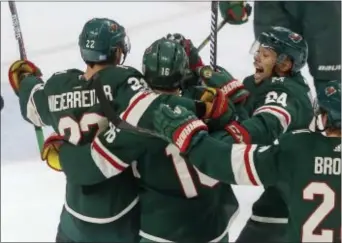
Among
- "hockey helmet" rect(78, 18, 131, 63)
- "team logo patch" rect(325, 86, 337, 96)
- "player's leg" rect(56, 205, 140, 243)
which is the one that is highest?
"hockey helmet" rect(78, 18, 131, 63)

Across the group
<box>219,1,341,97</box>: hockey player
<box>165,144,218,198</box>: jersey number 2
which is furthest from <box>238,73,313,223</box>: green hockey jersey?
<box>219,1,341,97</box>: hockey player

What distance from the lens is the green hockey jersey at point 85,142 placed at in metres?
1.55

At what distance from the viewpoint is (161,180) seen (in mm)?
1545

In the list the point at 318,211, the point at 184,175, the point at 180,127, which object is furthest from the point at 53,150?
the point at 318,211

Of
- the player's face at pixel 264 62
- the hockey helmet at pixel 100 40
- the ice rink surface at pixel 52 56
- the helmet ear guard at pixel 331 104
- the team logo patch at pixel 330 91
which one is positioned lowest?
the ice rink surface at pixel 52 56

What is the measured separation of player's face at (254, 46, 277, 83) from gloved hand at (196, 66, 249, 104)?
7.1 inches

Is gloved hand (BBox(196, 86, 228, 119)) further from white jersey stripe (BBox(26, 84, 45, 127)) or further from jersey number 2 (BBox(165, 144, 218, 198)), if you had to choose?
white jersey stripe (BBox(26, 84, 45, 127))

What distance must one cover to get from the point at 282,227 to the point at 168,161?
1.41 feet

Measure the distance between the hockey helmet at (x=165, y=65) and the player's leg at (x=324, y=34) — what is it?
1587mm

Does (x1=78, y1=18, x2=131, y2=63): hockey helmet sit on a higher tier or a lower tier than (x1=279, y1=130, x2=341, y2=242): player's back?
higher

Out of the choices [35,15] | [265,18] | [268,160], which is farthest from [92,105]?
[35,15]

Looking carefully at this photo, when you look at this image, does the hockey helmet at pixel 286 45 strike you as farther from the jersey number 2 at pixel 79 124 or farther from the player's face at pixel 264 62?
the jersey number 2 at pixel 79 124

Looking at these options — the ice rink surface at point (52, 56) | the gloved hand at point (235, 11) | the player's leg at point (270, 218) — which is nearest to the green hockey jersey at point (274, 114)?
the player's leg at point (270, 218)

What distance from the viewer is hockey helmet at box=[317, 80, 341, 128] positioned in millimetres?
1262
